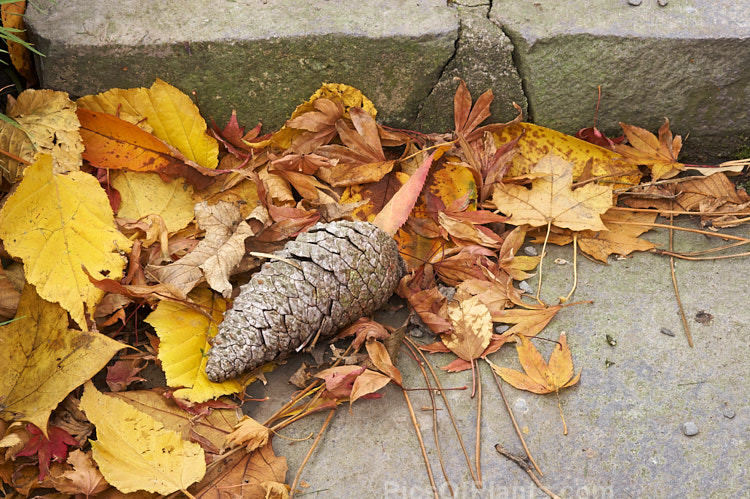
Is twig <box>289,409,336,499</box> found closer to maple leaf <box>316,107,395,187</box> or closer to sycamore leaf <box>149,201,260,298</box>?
sycamore leaf <box>149,201,260,298</box>

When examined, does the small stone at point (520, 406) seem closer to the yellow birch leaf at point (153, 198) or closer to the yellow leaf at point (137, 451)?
the yellow leaf at point (137, 451)

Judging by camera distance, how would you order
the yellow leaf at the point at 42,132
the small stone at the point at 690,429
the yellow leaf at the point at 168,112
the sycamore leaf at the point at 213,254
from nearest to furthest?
1. the small stone at the point at 690,429
2. the sycamore leaf at the point at 213,254
3. the yellow leaf at the point at 42,132
4. the yellow leaf at the point at 168,112

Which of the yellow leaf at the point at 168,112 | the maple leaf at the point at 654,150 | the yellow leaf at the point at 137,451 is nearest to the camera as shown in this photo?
the yellow leaf at the point at 137,451

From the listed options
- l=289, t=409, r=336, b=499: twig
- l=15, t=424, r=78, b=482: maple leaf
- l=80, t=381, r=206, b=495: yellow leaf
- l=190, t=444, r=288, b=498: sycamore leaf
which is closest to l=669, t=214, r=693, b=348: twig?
l=289, t=409, r=336, b=499: twig

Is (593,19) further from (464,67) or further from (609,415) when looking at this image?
(609,415)

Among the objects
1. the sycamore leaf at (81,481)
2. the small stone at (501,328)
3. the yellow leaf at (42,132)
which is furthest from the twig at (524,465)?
the yellow leaf at (42,132)

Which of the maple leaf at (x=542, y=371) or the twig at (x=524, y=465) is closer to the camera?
the twig at (x=524, y=465)
